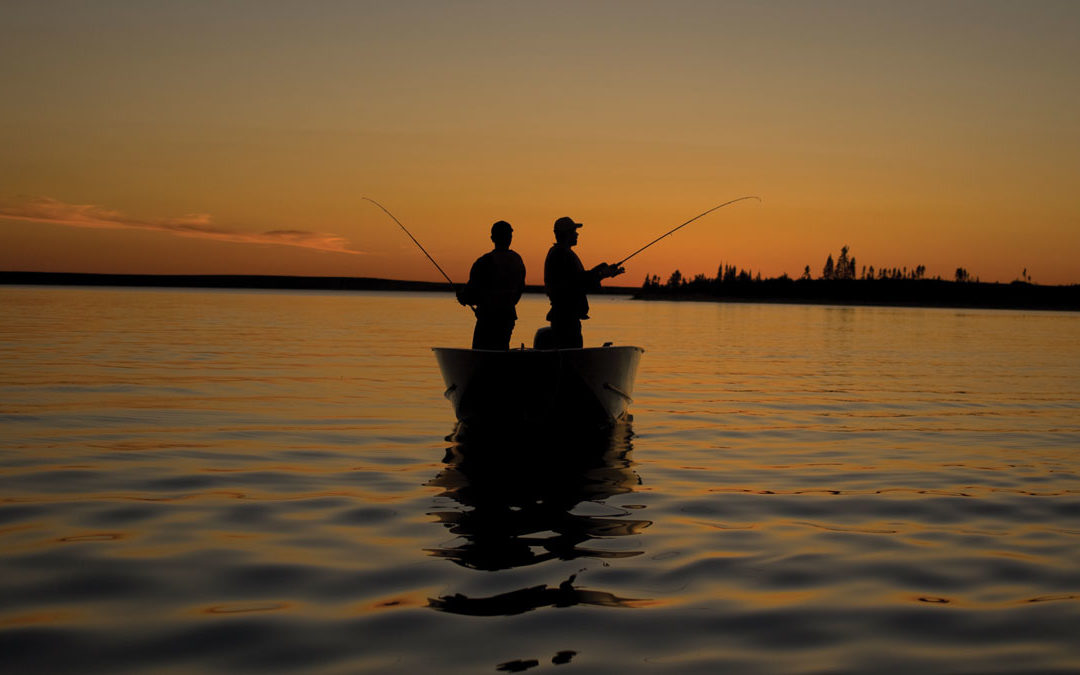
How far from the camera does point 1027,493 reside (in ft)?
30.4

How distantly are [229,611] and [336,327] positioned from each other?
39.9 m

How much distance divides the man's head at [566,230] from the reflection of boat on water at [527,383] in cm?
167

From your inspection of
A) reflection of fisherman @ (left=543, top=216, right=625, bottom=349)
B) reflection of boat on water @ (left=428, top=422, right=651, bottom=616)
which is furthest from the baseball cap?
reflection of boat on water @ (left=428, top=422, right=651, bottom=616)

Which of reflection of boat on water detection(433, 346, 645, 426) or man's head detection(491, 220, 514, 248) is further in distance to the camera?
man's head detection(491, 220, 514, 248)

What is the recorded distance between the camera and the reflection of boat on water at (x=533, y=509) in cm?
574

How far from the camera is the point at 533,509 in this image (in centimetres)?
838

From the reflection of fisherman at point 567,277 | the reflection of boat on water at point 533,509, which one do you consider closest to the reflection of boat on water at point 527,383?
the reflection of boat on water at point 533,509

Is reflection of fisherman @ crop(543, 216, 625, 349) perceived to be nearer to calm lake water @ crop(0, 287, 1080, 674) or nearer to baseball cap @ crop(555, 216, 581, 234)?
baseball cap @ crop(555, 216, 581, 234)

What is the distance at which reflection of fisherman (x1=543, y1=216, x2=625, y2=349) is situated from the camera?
13.0 metres

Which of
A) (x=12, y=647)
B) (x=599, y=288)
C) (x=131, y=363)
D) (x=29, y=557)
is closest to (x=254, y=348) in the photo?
(x=131, y=363)

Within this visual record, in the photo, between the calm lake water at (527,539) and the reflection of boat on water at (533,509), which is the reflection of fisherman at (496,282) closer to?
the reflection of boat on water at (533,509)

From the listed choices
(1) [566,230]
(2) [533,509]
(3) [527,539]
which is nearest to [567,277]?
(1) [566,230]

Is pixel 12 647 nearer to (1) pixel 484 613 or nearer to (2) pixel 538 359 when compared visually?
(1) pixel 484 613

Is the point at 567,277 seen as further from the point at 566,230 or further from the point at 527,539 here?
the point at 527,539
